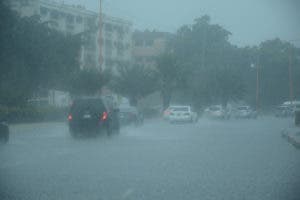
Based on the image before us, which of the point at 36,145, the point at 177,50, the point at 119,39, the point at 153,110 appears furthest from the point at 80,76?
the point at 177,50

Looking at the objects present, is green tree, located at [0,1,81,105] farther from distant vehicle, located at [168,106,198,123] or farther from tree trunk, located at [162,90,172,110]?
tree trunk, located at [162,90,172,110]

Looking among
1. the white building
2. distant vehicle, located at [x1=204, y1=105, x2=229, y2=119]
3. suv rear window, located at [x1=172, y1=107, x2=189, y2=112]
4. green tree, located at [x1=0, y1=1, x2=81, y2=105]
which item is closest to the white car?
distant vehicle, located at [x1=204, y1=105, x2=229, y2=119]

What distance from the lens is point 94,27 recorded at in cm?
7712

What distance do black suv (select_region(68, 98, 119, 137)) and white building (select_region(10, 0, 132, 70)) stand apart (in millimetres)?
47061

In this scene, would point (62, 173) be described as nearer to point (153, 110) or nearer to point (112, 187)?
point (112, 187)

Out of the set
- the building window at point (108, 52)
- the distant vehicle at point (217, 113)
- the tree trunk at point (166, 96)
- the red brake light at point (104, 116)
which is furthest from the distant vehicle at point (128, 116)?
the building window at point (108, 52)

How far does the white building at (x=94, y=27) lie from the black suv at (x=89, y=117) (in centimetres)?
4706

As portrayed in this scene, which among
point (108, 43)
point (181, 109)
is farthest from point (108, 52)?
point (181, 109)

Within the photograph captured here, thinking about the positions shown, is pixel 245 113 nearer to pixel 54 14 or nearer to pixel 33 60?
pixel 54 14

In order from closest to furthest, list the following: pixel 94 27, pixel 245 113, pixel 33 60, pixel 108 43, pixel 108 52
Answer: pixel 33 60
pixel 245 113
pixel 94 27
pixel 108 43
pixel 108 52

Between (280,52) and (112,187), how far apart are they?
77113 mm

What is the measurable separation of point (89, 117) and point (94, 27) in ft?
158

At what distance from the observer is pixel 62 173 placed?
49.0 ft

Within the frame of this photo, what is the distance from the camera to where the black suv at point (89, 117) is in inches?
1181
